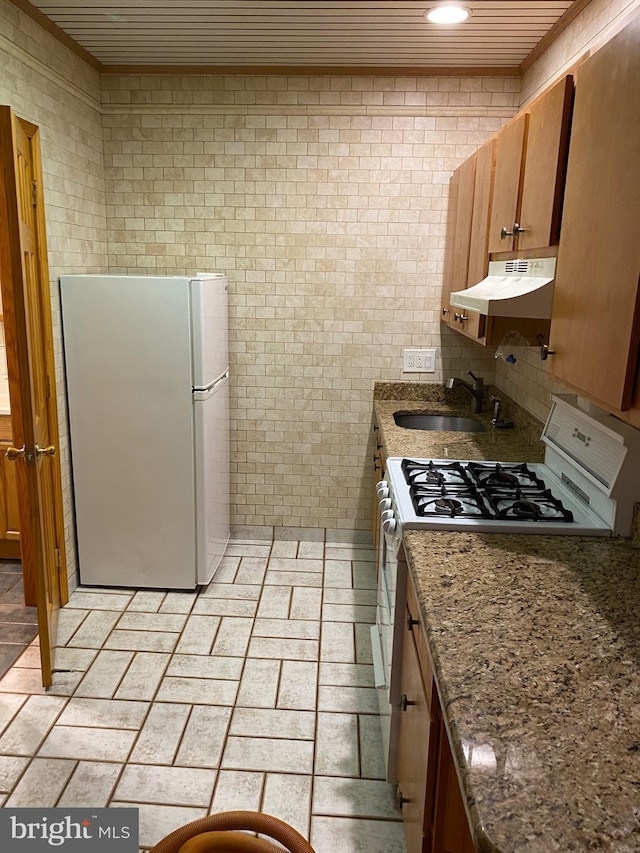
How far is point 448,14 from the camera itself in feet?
8.69

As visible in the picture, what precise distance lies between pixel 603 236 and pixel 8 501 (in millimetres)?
3292

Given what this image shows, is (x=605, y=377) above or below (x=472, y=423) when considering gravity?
above

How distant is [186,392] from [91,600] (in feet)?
4.02

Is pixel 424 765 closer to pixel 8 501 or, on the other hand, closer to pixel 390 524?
pixel 390 524

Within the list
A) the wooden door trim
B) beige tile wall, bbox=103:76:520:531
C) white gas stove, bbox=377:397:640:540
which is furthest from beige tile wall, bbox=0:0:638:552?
white gas stove, bbox=377:397:640:540

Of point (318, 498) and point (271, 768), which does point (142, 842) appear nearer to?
point (271, 768)

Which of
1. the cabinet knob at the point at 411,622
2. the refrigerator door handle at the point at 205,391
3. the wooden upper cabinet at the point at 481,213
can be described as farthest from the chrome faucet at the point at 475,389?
the cabinet knob at the point at 411,622

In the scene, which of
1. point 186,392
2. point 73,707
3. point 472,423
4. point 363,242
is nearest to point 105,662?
point 73,707

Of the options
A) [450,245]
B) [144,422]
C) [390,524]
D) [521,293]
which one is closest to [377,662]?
[390,524]

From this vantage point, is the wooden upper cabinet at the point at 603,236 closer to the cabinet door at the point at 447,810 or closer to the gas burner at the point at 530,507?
the gas burner at the point at 530,507

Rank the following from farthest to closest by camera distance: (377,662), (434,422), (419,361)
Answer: (419,361) → (434,422) → (377,662)

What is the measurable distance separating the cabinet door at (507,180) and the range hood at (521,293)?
120 millimetres

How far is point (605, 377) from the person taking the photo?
139 cm

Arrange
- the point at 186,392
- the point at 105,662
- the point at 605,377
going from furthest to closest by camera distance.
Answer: the point at 186,392 < the point at 105,662 < the point at 605,377
